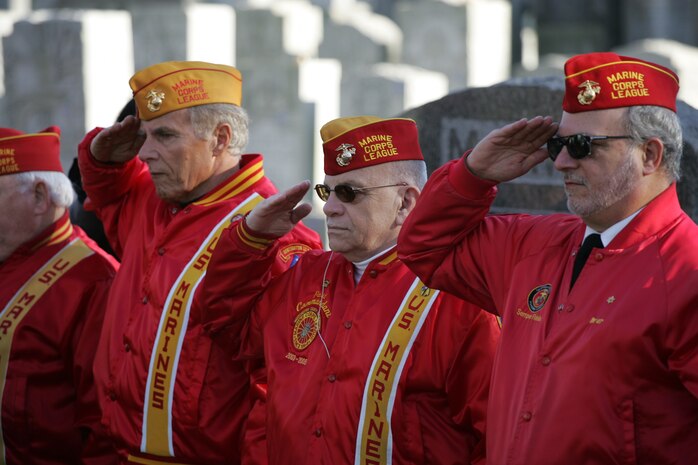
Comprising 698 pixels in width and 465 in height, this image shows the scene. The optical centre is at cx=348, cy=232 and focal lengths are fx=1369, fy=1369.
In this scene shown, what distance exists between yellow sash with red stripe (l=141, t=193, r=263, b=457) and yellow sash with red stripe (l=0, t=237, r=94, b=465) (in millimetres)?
766

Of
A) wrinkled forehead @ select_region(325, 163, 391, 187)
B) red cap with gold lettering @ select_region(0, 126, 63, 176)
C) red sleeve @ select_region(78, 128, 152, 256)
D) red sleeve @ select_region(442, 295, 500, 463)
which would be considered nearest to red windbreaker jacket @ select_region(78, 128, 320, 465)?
red sleeve @ select_region(78, 128, 152, 256)

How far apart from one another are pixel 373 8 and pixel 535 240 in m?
12.2

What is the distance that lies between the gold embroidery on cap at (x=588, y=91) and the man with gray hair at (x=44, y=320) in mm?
2318

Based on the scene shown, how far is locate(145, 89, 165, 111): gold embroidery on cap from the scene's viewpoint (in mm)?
4598

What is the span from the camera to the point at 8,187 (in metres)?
5.12

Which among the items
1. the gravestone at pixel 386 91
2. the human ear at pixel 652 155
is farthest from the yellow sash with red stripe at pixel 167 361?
the gravestone at pixel 386 91

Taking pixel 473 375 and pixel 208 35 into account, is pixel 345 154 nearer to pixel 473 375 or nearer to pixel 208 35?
pixel 473 375

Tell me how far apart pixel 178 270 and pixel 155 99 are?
589mm

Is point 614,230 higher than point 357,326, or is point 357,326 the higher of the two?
point 614,230

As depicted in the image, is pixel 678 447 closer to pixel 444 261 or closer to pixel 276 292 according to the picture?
pixel 444 261

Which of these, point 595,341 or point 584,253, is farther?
point 584,253

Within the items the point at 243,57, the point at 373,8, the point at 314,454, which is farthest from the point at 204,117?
the point at 373,8

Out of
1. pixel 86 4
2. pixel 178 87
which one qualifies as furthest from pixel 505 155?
pixel 86 4

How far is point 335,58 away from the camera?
12.9 m
